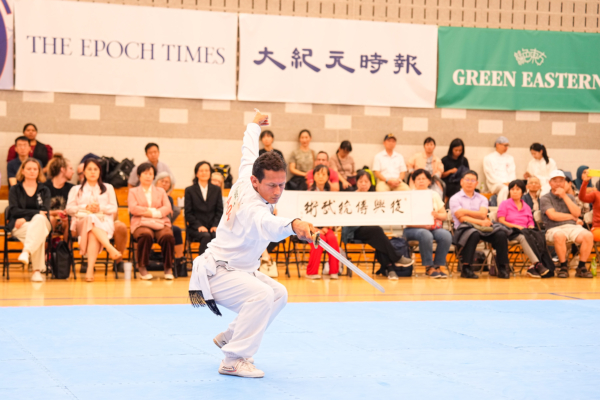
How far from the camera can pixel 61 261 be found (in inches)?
338

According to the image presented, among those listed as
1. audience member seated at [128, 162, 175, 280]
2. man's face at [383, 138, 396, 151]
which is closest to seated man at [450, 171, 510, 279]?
man's face at [383, 138, 396, 151]

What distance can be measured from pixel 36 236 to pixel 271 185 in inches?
215

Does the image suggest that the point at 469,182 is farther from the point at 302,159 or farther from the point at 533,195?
the point at 302,159

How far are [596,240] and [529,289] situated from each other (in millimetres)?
2475

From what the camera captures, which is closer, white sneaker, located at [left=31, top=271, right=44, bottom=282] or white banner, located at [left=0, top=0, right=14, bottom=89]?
white sneaker, located at [left=31, top=271, right=44, bottom=282]

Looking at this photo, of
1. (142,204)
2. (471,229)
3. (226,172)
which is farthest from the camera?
(226,172)

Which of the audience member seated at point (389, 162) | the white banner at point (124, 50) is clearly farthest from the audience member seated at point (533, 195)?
the white banner at point (124, 50)

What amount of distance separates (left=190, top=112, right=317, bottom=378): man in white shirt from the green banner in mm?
9039

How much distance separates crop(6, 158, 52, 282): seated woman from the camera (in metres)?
8.27

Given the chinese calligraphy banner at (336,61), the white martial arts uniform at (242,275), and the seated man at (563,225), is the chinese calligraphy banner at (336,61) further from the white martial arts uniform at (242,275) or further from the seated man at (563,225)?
the white martial arts uniform at (242,275)

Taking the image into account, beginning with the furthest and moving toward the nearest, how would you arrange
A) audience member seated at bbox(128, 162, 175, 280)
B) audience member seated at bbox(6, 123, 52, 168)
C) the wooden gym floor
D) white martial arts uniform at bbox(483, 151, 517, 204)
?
white martial arts uniform at bbox(483, 151, 517, 204) < audience member seated at bbox(6, 123, 52, 168) < audience member seated at bbox(128, 162, 175, 280) < the wooden gym floor

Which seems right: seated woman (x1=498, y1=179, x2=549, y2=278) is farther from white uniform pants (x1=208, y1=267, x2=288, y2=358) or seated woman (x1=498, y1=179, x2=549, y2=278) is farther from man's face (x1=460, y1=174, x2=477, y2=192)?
white uniform pants (x1=208, y1=267, x2=288, y2=358)

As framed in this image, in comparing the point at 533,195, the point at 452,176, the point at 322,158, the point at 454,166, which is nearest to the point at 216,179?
the point at 322,158

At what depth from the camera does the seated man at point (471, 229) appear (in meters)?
9.60
